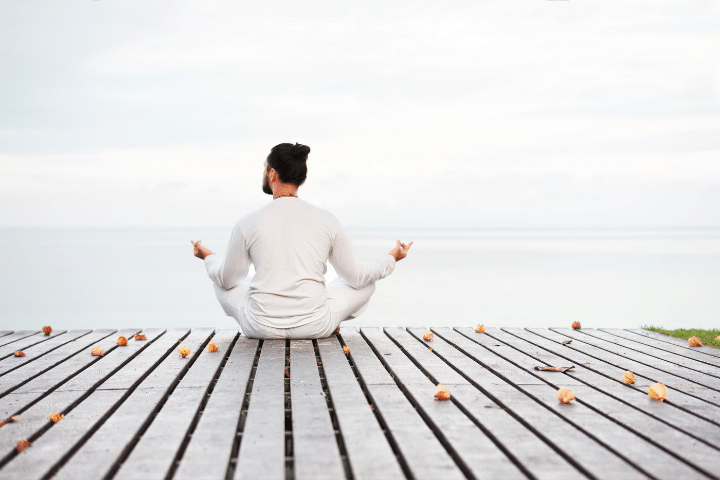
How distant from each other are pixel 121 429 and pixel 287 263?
75.4 inches

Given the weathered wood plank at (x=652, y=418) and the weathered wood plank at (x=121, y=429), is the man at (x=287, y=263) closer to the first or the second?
the weathered wood plank at (x=121, y=429)

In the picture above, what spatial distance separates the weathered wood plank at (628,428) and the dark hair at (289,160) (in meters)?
2.11

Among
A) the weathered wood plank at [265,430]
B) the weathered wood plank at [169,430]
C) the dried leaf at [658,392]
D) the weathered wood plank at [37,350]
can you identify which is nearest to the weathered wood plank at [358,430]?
the weathered wood plank at [265,430]

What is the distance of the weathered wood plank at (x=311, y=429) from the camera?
6.17 feet

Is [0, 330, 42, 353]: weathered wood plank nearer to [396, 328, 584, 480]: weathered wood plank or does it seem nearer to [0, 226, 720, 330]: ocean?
[0, 226, 720, 330]: ocean

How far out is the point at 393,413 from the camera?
2.48 metres

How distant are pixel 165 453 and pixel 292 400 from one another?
0.76 m

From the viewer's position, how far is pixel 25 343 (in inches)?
175

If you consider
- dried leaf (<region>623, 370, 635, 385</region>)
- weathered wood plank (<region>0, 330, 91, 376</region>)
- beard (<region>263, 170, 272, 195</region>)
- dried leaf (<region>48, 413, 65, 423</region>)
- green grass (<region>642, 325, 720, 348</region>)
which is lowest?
green grass (<region>642, 325, 720, 348</region>)

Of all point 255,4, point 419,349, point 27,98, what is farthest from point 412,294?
point 27,98

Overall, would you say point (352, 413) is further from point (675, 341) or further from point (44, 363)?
point (675, 341)

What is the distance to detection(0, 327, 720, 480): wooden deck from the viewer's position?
1932mm

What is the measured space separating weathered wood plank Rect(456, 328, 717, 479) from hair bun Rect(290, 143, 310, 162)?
215cm

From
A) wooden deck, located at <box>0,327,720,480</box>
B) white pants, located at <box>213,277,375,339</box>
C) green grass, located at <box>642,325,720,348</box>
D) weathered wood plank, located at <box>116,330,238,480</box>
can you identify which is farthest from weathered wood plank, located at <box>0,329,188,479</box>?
green grass, located at <box>642,325,720,348</box>
